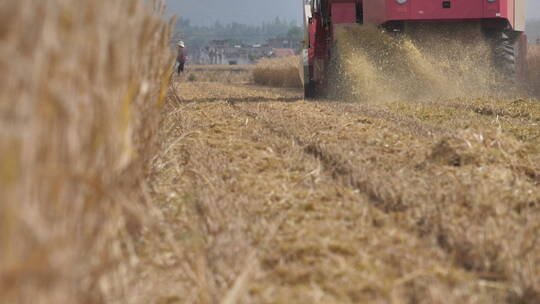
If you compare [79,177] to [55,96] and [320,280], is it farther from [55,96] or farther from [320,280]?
[320,280]

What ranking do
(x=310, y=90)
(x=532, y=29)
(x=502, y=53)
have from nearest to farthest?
1. (x=502, y=53)
2. (x=310, y=90)
3. (x=532, y=29)

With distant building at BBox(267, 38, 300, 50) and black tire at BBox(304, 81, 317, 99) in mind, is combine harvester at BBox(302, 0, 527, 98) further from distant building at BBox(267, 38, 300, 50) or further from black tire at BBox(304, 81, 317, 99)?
distant building at BBox(267, 38, 300, 50)

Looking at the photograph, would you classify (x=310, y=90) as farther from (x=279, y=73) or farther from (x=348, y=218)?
(x=279, y=73)

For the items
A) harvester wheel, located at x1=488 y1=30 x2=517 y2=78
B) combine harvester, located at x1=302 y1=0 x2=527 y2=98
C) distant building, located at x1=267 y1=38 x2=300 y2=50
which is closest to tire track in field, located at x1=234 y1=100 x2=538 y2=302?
combine harvester, located at x1=302 y1=0 x2=527 y2=98

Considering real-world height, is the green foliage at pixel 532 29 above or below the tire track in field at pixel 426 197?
below

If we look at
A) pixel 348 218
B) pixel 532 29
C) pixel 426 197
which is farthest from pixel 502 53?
pixel 532 29

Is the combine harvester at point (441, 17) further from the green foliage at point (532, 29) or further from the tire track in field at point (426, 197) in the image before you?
the green foliage at point (532, 29)

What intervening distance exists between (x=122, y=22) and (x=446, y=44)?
382 inches

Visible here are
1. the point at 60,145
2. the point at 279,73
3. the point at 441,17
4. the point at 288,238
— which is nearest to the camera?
the point at 60,145

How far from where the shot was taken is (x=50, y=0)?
1951 millimetres

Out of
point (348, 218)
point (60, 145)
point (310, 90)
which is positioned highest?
point (60, 145)

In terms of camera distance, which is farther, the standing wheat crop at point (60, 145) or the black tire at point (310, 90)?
the black tire at point (310, 90)

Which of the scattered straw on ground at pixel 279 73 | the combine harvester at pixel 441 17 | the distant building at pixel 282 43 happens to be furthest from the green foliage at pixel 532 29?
the distant building at pixel 282 43

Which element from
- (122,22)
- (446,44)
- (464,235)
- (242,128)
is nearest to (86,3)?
(122,22)
